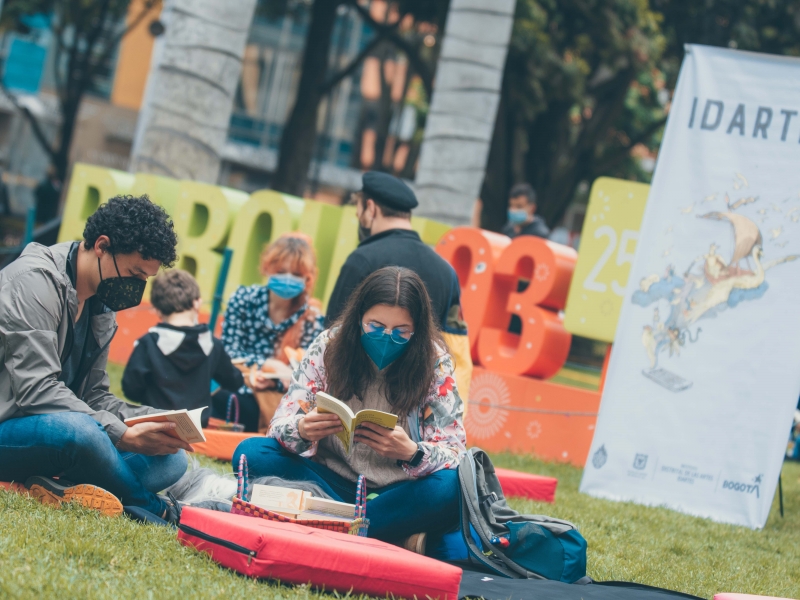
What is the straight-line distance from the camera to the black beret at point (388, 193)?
5.32 metres

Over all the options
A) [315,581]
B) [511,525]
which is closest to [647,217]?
[511,525]

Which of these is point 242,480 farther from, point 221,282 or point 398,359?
point 221,282

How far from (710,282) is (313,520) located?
151 inches

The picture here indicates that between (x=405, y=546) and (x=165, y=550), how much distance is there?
1.10 meters

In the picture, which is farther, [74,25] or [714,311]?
[74,25]

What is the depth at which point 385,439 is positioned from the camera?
4020 mm

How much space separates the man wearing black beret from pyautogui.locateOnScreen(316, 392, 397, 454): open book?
1187mm

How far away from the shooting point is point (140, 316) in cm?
1077

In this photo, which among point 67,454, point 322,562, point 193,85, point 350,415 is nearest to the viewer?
point 322,562

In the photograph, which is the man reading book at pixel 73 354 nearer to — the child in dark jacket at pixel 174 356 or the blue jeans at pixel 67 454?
the blue jeans at pixel 67 454

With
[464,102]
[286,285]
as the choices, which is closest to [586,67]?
[464,102]

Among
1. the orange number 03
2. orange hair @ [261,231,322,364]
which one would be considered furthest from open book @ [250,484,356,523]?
the orange number 03

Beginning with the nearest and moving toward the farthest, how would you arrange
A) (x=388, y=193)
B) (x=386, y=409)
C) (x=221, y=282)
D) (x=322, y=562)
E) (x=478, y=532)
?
(x=322, y=562), (x=478, y=532), (x=386, y=409), (x=388, y=193), (x=221, y=282)

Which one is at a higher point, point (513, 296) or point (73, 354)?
point (513, 296)
